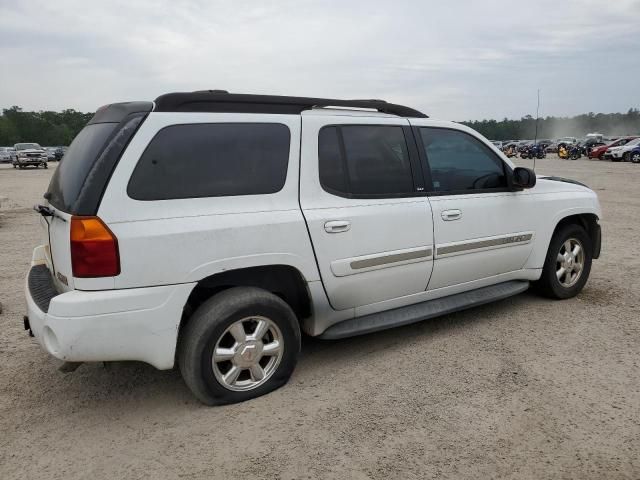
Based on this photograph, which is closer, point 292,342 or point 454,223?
point 292,342

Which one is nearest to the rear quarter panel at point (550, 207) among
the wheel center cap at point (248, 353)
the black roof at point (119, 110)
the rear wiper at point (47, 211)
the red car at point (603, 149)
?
the wheel center cap at point (248, 353)

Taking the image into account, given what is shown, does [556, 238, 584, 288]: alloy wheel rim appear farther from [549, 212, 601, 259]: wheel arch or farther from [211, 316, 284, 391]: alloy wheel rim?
[211, 316, 284, 391]: alloy wheel rim

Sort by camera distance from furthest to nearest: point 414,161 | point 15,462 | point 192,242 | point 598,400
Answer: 1. point 414,161
2. point 598,400
3. point 192,242
4. point 15,462

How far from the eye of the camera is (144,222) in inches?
104

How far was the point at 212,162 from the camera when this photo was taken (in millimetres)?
2895

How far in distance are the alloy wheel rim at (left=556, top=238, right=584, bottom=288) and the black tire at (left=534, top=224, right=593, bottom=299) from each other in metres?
0.03

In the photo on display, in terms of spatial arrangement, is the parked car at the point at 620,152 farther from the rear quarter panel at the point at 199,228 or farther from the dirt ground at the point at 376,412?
the rear quarter panel at the point at 199,228

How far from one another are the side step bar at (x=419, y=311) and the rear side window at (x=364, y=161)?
88cm

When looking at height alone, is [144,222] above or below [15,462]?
above

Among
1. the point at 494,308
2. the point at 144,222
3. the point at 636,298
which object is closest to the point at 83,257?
the point at 144,222

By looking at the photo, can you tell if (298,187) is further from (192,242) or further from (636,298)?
(636,298)

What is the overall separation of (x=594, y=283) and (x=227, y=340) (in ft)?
13.8

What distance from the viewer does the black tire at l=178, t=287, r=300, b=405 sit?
281 cm

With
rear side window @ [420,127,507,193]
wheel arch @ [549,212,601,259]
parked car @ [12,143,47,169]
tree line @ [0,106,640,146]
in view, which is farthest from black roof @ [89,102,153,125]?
tree line @ [0,106,640,146]
